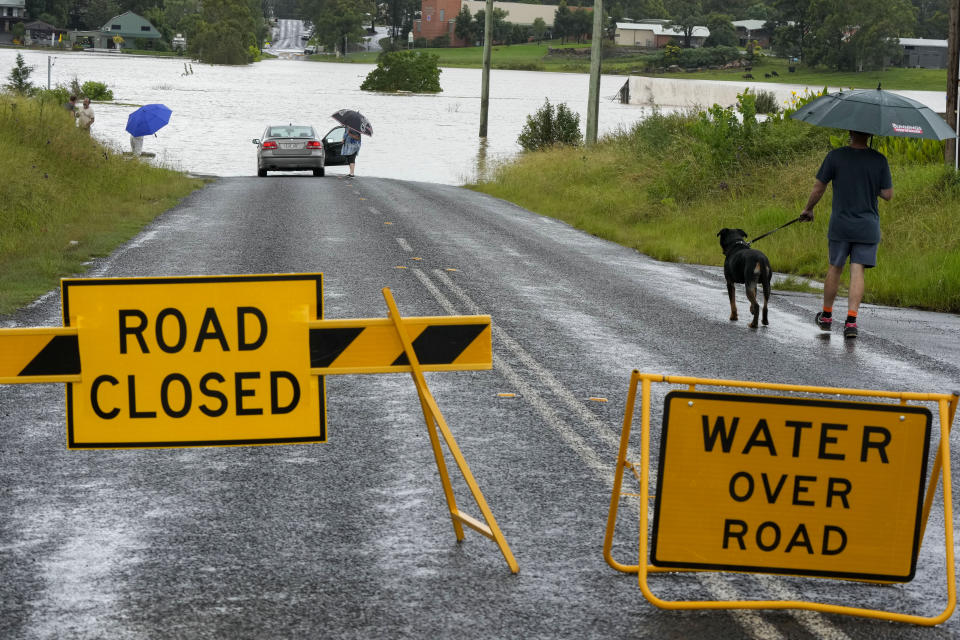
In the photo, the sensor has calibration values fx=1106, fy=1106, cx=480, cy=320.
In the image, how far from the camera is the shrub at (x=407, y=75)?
353 ft

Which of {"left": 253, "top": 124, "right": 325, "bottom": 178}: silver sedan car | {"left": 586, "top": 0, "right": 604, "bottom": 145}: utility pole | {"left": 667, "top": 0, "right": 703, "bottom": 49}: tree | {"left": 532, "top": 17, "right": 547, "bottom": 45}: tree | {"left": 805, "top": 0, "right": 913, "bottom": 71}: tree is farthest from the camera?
{"left": 532, "top": 17, "right": 547, "bottom": 45}: tree

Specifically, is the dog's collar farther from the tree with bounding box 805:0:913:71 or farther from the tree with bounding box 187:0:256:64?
the tree with bounding box 187:0:256:64

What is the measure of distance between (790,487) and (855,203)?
6655 millimetres

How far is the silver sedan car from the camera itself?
33594mm

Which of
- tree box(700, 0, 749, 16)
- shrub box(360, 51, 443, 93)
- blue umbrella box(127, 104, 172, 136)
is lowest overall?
blue umbrella box(127, 104, 172, 136)

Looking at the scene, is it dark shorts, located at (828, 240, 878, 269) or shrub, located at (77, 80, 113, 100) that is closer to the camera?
dark shorts, located at (828, 240, 878, 269)

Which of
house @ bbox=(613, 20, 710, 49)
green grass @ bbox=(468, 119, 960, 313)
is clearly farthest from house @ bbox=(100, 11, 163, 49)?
green grass @ bbox=(468, 119, 960, 313)

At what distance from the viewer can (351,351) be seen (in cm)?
479

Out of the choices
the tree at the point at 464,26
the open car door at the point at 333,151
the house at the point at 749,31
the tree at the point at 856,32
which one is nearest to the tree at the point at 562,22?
the tree at the point at 464,26

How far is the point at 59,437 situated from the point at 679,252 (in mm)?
12536

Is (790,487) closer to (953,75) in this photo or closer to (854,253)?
(854,253)

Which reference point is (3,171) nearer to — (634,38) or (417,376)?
(417,376)

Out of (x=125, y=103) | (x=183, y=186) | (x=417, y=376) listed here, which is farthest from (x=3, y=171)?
(x=125, y=103)

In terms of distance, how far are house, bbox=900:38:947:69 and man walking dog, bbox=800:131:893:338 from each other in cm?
11907
